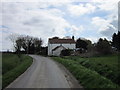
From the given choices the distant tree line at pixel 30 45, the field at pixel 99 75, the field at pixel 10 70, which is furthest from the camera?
the distant tree line at pixel 30 45

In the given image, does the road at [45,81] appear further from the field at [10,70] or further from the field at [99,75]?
the field at [99,75]

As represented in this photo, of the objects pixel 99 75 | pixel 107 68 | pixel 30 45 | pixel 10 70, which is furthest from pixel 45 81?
pixel 30 45

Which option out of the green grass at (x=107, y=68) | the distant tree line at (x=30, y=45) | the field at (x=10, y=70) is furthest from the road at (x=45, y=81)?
the distant tree line at (x=30, y=45)

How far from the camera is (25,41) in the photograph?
411ft

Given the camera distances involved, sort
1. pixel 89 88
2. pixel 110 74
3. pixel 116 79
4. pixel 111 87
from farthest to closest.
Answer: pixel 110 74, pixel 116 79, pixel 89 88, pixel 111 87

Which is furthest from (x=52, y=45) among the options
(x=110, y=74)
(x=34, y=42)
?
(x=110, y=74)

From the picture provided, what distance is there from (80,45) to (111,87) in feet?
352

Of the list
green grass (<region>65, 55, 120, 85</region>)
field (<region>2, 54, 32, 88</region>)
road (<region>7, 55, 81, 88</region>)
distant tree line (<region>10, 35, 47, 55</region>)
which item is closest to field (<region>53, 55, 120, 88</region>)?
green grass (<region>65, 55, 120, 85</region>)

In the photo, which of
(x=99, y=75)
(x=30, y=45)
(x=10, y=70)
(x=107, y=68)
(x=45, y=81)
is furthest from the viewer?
(x=30, y=45)

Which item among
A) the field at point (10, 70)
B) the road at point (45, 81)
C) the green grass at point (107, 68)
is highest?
the green grass at point (107, 68)

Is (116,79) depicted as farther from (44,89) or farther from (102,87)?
(44,89)

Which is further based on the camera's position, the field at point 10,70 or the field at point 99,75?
the field at point 10,70

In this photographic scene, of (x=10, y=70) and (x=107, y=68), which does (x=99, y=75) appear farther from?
(x=10, y=70)

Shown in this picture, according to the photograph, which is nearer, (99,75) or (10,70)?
(99,75)
